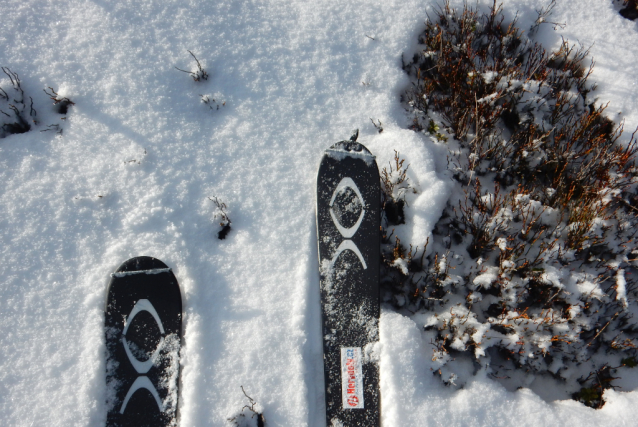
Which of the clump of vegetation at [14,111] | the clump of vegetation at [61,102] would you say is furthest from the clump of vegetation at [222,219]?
the clump of vegetation at [14,111]

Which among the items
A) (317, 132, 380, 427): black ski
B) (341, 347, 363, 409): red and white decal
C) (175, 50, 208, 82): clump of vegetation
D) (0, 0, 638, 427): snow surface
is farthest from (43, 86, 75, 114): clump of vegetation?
(341, 347, 363, 409): red and white decal

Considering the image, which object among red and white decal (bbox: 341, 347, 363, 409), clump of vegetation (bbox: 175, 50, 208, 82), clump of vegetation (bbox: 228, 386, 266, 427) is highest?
clump of vegetation (bbox: 175, 50, 208, 82)

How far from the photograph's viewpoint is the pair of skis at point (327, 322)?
1.95 m

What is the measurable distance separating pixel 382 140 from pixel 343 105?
0.38 m

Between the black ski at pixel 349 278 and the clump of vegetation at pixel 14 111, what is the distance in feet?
6.46

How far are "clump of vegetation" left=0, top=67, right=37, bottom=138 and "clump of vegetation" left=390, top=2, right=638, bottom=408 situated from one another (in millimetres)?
2392

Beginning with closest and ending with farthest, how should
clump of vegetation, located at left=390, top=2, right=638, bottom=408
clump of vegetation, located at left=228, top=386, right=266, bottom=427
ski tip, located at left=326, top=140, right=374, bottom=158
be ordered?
1. clump of vegetation, located at left=228, top=386, right=266, bottom=427
2. clump of vegetation, located at left=390, top=2, right=638, bottom=408
3. ski tip, located at left=326, top=140, right=374, bottom=158

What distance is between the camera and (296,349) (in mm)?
2012

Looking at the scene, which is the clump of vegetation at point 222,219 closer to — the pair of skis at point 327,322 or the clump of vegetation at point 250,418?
the pair of skis at point 327,322

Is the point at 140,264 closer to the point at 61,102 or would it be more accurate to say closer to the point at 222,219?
the point at 222,219

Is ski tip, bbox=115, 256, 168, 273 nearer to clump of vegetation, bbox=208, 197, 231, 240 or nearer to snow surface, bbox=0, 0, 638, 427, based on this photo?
snow surface, bbox=0, 0, 638, 427

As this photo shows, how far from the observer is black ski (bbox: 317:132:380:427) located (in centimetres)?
197

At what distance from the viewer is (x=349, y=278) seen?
2.13 meters

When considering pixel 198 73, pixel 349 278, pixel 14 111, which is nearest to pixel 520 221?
pixel 349 278
